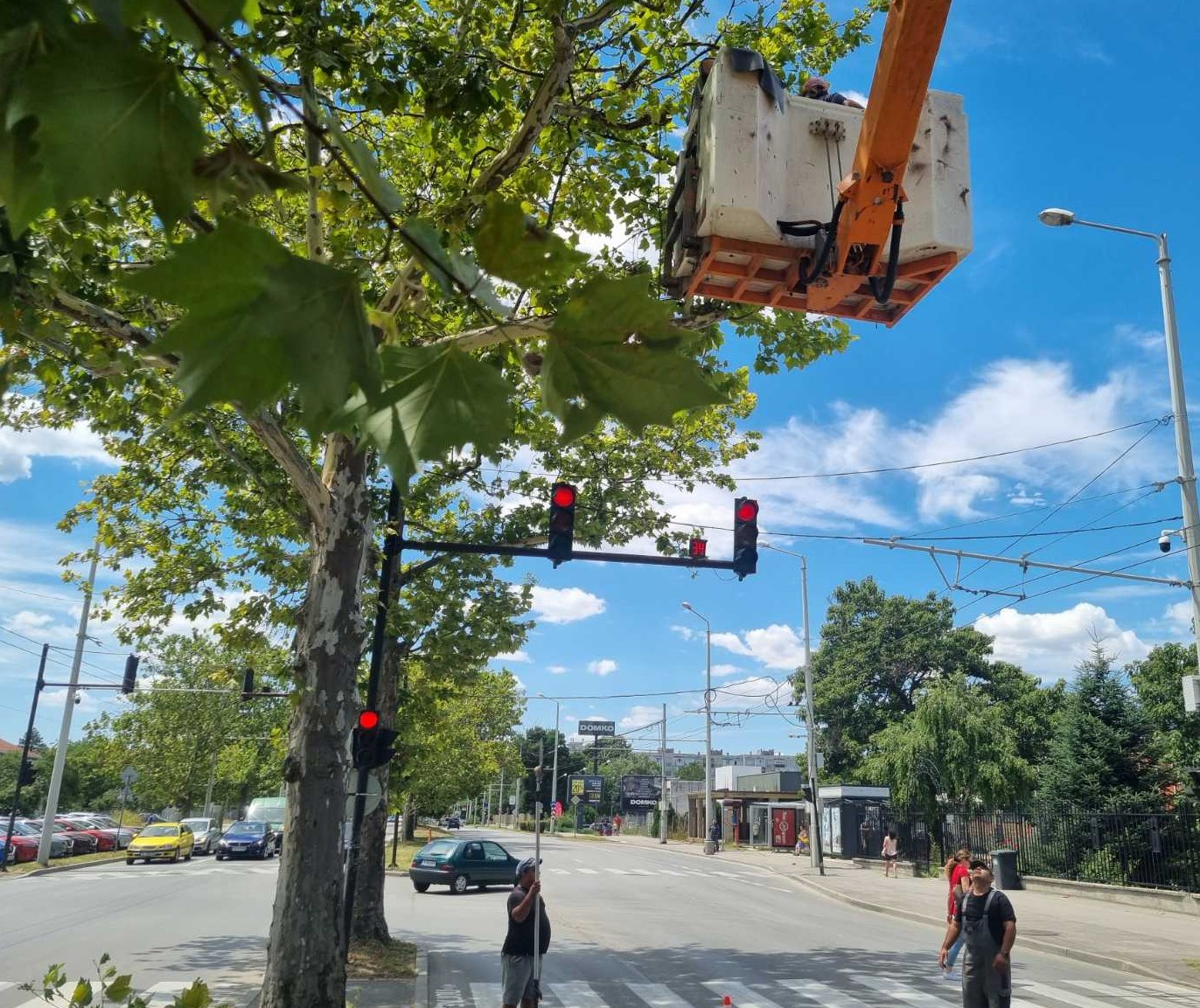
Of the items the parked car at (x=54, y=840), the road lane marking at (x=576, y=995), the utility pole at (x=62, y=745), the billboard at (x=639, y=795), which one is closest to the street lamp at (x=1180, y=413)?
the road lane marking at (x=576, y=995)

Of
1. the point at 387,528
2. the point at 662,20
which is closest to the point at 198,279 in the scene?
the point at 662,20

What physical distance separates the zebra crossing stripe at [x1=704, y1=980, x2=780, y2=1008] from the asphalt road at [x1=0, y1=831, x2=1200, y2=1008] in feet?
0.10

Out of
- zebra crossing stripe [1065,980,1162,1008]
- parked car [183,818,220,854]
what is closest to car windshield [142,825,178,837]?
parked car [183,818,220,854]

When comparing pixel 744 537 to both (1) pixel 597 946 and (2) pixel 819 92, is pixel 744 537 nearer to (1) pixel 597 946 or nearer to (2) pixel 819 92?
(2) pixel 819 92

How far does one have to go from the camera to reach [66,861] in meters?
32.1

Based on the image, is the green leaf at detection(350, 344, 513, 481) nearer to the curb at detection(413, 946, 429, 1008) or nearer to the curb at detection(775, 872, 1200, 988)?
the curb at detection(413, 946, 429, 1008)

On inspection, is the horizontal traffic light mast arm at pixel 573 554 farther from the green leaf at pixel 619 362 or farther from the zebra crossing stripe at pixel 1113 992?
the green leaf at pixel 619 362

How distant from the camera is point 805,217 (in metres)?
5.26

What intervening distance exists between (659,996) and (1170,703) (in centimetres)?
2674

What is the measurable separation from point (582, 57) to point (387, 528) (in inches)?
225

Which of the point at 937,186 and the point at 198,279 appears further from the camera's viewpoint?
the point at 937,186

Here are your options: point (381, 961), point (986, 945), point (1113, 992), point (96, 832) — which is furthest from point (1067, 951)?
point (96, 832)

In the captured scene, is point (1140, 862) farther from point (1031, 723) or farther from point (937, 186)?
point (1031, 723)

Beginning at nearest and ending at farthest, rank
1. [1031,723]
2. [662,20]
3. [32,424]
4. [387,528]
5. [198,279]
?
[198,279] < [662,20] < [32,424] < [387,528] < [1031,723]
